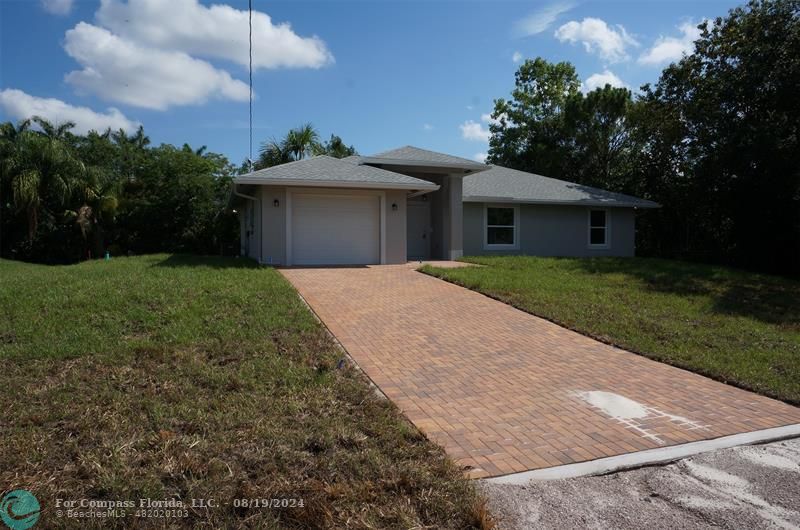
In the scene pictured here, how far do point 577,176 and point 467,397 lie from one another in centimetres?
2963

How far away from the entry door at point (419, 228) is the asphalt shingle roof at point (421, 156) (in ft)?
6.00

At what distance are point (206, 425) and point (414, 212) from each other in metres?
15.7

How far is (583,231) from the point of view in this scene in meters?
21.5

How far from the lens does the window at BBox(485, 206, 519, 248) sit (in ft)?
65.9

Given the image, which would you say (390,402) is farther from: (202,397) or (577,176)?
(577,176)

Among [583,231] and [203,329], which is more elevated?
[583,231]

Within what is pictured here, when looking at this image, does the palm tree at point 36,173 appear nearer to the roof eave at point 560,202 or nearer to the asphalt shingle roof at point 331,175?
the asphalt shingle roof at point 331,175

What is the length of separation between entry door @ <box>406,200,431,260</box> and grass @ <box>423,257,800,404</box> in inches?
154

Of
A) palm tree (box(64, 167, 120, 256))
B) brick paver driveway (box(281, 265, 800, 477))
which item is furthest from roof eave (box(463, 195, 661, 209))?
palm tree (box(64, 167, 120, 256))

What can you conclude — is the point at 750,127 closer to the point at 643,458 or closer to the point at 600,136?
the point at 600,136

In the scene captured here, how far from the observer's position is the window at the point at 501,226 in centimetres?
2009

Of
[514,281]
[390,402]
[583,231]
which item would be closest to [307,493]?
[390,402]

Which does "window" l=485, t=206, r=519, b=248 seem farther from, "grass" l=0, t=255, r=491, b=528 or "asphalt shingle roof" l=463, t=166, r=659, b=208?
"grass" l=0, t=255, r=491, b=528

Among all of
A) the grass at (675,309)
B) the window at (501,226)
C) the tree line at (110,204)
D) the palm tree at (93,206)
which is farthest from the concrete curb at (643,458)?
the palm tree at (93,206)
